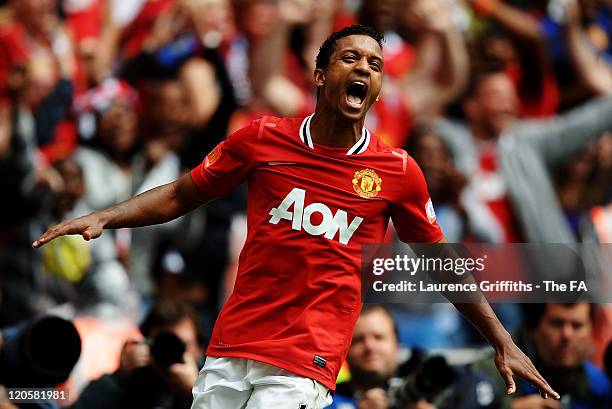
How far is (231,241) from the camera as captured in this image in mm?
8820

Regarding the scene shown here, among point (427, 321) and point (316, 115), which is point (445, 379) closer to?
point (316, 115)

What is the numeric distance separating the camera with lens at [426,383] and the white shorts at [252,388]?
3.81ft

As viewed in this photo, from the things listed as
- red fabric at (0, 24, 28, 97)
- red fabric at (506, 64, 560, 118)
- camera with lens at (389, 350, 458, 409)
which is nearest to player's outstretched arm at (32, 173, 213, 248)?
camera with lens at (389, 350, 458, 409)

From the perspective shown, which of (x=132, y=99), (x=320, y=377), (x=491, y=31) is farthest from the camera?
(x=491, y=31)

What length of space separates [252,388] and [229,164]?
92 centimetres

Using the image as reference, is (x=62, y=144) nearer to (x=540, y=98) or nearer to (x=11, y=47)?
(x=11, y=47)

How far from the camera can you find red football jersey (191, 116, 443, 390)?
4.34 meters

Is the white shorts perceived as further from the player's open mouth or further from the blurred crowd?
the blurred crowd

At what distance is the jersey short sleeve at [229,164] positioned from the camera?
179 inches

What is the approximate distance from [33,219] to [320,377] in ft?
15.2

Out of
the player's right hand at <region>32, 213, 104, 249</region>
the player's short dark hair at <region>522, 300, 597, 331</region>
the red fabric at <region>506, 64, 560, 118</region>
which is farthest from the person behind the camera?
the red fabric at <region>506, 64, 560, 118</region>

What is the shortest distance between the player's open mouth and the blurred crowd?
3697mm

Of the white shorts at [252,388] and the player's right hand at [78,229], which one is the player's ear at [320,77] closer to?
the player's right hand at [78,229]

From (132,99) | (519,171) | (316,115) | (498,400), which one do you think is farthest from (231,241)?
(316,115)
